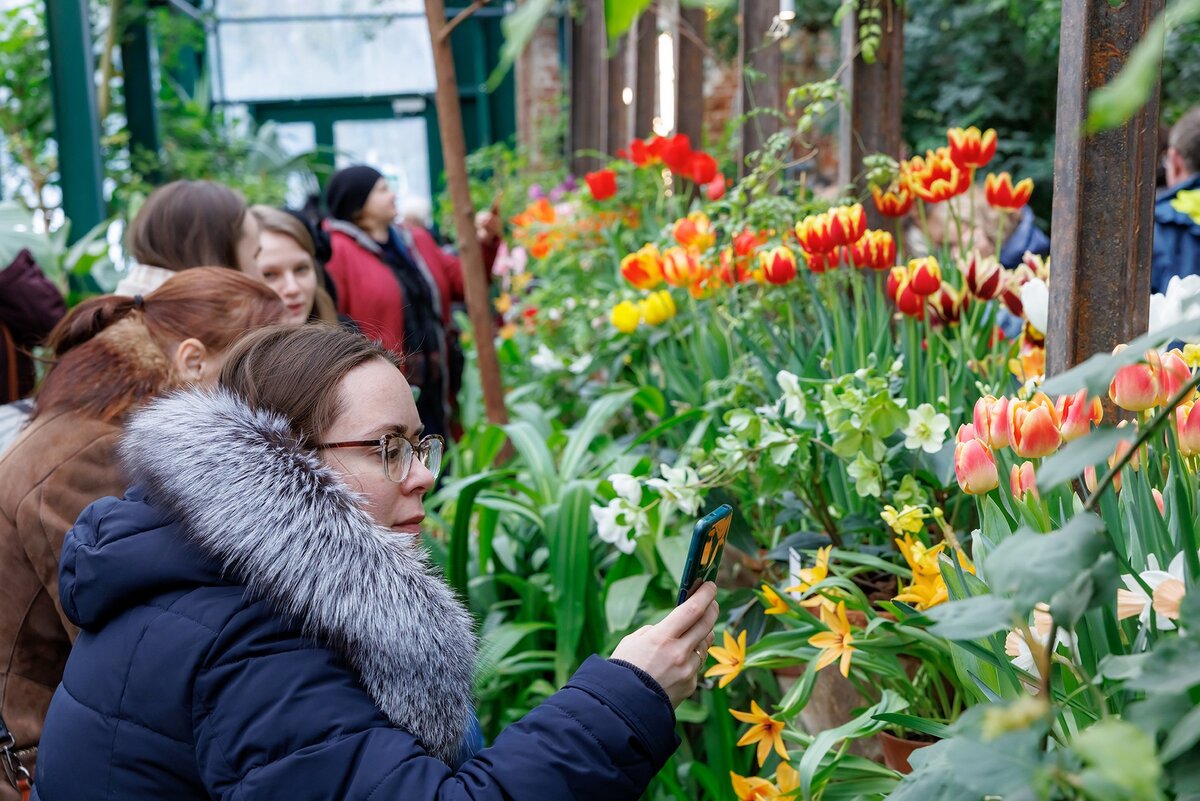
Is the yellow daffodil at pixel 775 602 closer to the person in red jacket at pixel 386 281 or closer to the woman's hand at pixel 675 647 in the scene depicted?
the woman's hand at pixel 675 647

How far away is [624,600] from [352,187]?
251cm

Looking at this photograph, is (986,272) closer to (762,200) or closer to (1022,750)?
(762,200)

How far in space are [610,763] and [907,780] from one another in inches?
11.4

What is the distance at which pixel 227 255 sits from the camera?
2668mm

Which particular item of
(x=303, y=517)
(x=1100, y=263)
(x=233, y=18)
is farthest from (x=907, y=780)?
(x=233, y=18)

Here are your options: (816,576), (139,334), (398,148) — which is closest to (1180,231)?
(816,576)

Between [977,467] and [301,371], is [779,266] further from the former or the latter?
[301,371]

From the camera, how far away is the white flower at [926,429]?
1.71m

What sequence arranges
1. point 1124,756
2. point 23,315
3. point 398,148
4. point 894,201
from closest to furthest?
point 1124,756 < point 894,201 < point 23,315 < point 398,148

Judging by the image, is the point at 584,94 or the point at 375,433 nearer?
the point at 375,433

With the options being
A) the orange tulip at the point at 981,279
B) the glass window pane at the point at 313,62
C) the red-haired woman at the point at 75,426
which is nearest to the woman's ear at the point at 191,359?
the red-haired woman at the point at 75,426

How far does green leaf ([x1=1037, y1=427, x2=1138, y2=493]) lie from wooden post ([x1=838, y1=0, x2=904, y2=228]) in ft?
6.68

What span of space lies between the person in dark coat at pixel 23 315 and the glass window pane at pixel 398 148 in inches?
436

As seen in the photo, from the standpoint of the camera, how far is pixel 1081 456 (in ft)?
2.16
